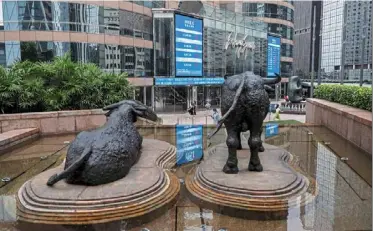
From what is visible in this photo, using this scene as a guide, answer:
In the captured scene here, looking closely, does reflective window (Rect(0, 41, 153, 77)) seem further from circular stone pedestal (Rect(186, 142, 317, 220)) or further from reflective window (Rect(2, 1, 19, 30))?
circular stone pedestal (Rect(186, 142, 317, 220))

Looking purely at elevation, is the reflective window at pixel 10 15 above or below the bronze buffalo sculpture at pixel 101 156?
above

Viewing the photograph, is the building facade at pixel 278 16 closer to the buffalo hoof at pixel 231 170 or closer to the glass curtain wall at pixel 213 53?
the glass curtain wall at pixel 213 53

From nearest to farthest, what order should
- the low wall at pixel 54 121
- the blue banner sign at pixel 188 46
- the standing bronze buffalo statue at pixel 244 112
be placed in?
the standing bronze buffalo statue at pixel 244 112, the low wall at pixel 54 121, the blue banner sign at pixel 188 46

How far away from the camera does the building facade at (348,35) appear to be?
2581 cm

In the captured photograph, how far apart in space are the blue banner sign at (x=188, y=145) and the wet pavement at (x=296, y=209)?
2.34ft

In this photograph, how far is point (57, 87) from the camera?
488 inches

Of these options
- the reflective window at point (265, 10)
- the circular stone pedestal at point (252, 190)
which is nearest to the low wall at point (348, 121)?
the circular stone pedestal at point (252, 190)

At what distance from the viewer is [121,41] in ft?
98.0

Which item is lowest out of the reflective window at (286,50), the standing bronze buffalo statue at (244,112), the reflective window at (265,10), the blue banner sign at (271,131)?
the blue banner sign at (271,131)

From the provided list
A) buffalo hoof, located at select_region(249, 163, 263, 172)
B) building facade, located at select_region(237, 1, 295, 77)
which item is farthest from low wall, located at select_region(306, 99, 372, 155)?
building facade, located at select_region(237, 1, 295, 77)

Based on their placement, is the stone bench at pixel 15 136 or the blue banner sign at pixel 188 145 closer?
the blue banner sign at pixel 188 145

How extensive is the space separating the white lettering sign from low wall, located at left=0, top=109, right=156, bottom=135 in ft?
89.5

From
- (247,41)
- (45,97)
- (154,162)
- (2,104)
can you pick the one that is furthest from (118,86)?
(247,41)

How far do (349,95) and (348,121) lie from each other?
2275mm
